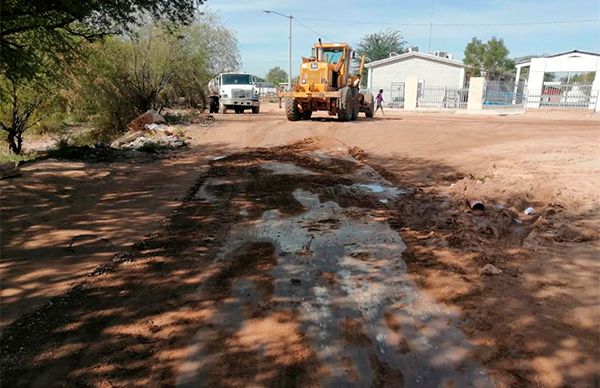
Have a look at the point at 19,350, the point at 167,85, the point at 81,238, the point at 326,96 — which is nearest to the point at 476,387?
the point at 19,350

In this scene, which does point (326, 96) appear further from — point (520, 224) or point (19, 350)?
point (19, 350)

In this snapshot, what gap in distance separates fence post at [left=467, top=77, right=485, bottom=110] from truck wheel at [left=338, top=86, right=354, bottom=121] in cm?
1746

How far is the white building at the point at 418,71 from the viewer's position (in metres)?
42.9

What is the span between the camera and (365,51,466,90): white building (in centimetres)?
4294

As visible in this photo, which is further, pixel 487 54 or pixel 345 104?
pixel 487 54

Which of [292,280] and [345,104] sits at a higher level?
[345,104]

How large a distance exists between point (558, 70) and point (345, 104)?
27.9 m

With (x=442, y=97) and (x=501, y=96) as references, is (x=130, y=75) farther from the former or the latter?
(x=501, y=96)

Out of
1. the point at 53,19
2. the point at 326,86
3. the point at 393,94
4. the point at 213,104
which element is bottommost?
the point at 213,104

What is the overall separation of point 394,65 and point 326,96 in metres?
27.4

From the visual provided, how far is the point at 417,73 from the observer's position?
145 ft

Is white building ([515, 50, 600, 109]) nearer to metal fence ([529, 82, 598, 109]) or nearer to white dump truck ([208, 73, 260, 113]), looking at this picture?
metal fence ([529, 82, 598, 109])

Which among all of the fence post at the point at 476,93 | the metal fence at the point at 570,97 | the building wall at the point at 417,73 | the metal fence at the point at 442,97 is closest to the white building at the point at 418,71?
the building wall at the point at 417,73

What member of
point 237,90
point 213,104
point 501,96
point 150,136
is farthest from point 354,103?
point 501,96
